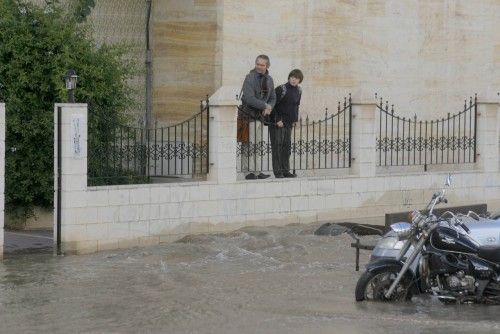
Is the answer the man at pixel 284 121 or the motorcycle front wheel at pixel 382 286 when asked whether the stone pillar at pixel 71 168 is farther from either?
the motorcycle front wheel at pixel 382 286

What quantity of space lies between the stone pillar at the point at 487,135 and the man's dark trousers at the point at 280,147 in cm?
399

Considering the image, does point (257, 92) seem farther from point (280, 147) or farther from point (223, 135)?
point (223, 135)

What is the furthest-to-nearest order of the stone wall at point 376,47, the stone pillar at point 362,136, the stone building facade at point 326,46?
1. the stone wall at point 376,47
2. the stone building facade at point 326,46
3. the stone pillar at point 362,136

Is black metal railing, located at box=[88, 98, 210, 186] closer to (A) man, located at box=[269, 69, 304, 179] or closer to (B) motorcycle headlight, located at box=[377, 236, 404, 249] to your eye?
(A) man, located at box=[269, 69, 304, 179]

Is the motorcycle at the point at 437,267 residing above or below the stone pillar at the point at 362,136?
below

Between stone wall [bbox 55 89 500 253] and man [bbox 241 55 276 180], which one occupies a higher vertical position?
man [bbox 241 55 276 180]

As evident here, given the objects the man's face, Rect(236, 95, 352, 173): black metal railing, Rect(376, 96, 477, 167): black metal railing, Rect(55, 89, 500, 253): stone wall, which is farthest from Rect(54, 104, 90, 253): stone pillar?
Rect(376, 96, 477, 167): black metal railing

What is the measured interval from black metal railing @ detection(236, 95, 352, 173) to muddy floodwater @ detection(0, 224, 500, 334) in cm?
124

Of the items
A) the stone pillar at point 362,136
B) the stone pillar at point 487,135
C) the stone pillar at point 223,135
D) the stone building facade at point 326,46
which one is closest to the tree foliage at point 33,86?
the stone pillar at point 223,135

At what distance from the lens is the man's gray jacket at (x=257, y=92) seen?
18.4m

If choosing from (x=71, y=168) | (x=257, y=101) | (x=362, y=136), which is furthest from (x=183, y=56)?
(x=71, y=168)

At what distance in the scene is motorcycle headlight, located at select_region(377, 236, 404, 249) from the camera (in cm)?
1245

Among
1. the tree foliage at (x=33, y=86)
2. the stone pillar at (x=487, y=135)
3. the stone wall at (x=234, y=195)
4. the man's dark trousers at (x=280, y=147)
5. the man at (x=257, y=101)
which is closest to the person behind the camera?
the stone wall at (x=234, y=195)

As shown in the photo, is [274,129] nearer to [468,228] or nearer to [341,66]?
[341,66]
